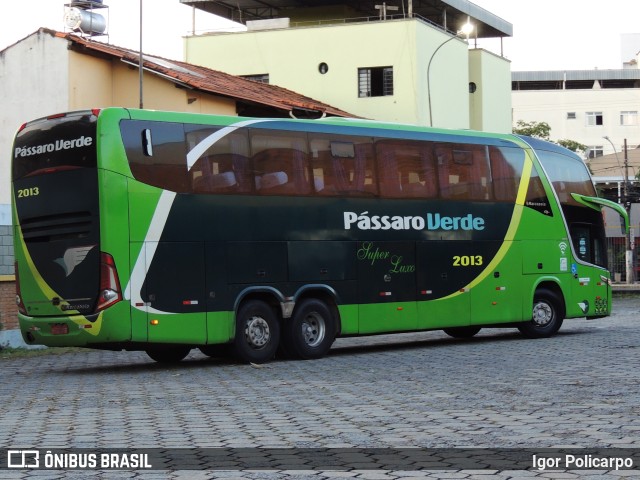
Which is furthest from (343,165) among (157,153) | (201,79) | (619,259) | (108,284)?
(619,259)

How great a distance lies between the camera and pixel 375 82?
1930 inches

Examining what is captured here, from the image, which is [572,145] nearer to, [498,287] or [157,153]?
[498,287]

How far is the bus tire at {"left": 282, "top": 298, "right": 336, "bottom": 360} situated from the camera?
20.0 m

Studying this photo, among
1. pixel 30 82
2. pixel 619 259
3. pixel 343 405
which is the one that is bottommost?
pixel 343 405

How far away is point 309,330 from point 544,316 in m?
6.78

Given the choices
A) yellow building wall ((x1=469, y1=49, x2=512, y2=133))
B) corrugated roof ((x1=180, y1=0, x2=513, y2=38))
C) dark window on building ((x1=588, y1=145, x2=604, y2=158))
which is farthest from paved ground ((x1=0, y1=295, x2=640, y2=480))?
dark window on building ((x1=588, y1=145, x2=604, y2=158))

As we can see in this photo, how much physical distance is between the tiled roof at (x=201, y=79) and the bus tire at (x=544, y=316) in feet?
36.7

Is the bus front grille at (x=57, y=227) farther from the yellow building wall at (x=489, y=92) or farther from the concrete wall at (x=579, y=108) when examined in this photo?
the concrete wall at (x=579, y=108)

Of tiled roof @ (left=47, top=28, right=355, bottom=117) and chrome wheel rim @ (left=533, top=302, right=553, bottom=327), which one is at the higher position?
tiled roof @ (left=47, top=28, right=355, bottom=117)

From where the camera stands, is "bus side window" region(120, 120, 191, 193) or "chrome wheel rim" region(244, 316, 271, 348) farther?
"chrome wheel rim" region(244, 316, 271, 348)

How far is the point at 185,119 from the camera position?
18.7 metres

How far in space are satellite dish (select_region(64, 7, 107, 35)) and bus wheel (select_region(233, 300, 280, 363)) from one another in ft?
54.1

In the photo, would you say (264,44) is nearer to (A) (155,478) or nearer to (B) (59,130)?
(B) (59,130)

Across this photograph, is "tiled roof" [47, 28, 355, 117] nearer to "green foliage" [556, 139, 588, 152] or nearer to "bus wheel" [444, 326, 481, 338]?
"bus wheel" [444, 326, 481, 338]
